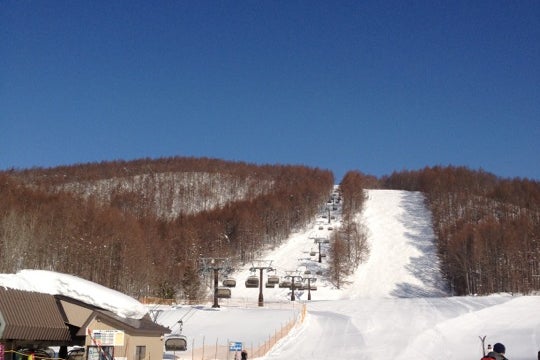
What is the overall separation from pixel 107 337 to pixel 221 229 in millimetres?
79158

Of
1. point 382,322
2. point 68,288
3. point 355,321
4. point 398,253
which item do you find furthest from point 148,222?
point 68,288

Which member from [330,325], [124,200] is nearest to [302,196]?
[124,200]

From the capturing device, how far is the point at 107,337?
1705 centimetres

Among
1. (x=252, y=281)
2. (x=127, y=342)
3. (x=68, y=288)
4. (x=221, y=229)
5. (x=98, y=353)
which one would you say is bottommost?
(x=98, y=353)

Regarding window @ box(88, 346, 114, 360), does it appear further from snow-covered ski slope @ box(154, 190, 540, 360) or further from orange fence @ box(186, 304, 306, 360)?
snow-covered ski slope @ box(154, 190, 540, 360)

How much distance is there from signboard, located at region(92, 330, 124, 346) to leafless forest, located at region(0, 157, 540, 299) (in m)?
40.0

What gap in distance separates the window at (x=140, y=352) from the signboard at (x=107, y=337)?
254 centimetres

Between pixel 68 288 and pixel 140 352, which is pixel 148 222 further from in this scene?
pixel 68 288

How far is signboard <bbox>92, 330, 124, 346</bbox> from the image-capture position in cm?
1697

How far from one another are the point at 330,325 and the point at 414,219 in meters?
77.1

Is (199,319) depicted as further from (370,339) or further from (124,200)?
(124,200)

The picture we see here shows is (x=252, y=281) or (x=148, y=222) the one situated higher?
(x=148, y=222)

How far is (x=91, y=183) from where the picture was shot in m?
165

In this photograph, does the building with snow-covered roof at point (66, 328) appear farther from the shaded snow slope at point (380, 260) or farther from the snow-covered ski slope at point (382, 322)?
the shaded snow slope at point (380, 260)
